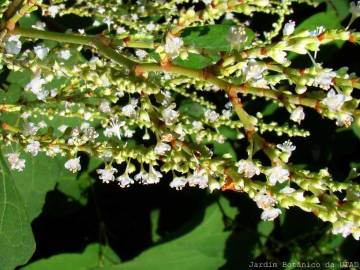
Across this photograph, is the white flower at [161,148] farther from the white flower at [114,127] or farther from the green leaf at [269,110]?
the green leaf at [269,110]

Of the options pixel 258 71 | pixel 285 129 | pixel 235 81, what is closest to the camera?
Result: pixel 258 71

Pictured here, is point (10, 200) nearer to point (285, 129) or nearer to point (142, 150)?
point (142, 150)

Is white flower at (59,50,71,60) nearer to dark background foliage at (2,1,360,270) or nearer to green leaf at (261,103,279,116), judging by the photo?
dark background foliage at (2,1,360,270)

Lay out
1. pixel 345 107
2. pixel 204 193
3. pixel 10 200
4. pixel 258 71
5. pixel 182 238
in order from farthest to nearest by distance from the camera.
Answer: pixel 204 193
pixel 182 238
pixel 10 200
pixel 258 71
pixel 345 107

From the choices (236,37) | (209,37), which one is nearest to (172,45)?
(236,37)

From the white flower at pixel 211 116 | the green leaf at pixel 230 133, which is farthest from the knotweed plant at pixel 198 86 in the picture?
the green leaf at pixel 230 133

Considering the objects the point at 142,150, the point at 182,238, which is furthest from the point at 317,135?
the point at 142,150

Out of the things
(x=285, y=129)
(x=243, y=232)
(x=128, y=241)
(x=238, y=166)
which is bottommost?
(x=128, y=241)

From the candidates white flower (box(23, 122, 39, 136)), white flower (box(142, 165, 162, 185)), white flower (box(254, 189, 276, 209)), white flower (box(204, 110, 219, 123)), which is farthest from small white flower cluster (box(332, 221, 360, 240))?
white flower (box(23, 122, 39, 136))
